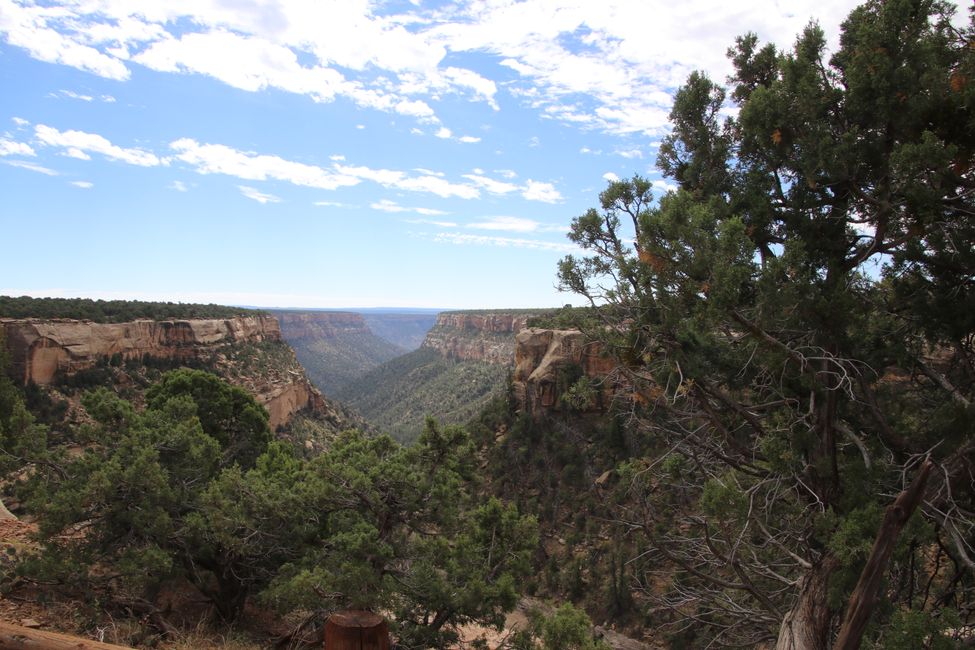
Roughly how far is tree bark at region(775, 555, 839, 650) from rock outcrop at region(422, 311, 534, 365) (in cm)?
5540

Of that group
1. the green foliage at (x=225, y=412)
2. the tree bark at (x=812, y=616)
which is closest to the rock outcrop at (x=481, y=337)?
the green foliage at (x=225, y=412)

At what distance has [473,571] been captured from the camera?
8.54m

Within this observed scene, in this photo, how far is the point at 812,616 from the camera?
5.76 meters

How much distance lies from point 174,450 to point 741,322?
1020cm

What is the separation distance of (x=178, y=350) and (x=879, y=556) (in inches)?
1646

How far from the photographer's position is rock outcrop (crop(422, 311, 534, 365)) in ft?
231

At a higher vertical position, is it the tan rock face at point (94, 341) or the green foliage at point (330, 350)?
the tan rock face at point (94, 341)

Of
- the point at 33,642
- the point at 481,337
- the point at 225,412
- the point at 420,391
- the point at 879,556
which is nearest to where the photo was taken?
the point at 33,642

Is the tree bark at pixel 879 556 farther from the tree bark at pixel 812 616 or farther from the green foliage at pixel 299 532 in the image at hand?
the green foliage at pixel 299 532

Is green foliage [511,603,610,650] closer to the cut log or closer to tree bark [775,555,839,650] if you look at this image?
tree bark [775,555,839,650]

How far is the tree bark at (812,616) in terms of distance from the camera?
5.63 metres

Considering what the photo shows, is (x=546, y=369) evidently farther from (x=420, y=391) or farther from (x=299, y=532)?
(x=420, y=391)

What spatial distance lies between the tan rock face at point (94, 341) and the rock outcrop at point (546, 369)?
75.3 feet

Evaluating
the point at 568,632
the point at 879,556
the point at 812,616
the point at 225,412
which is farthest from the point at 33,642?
the point at 225,412
